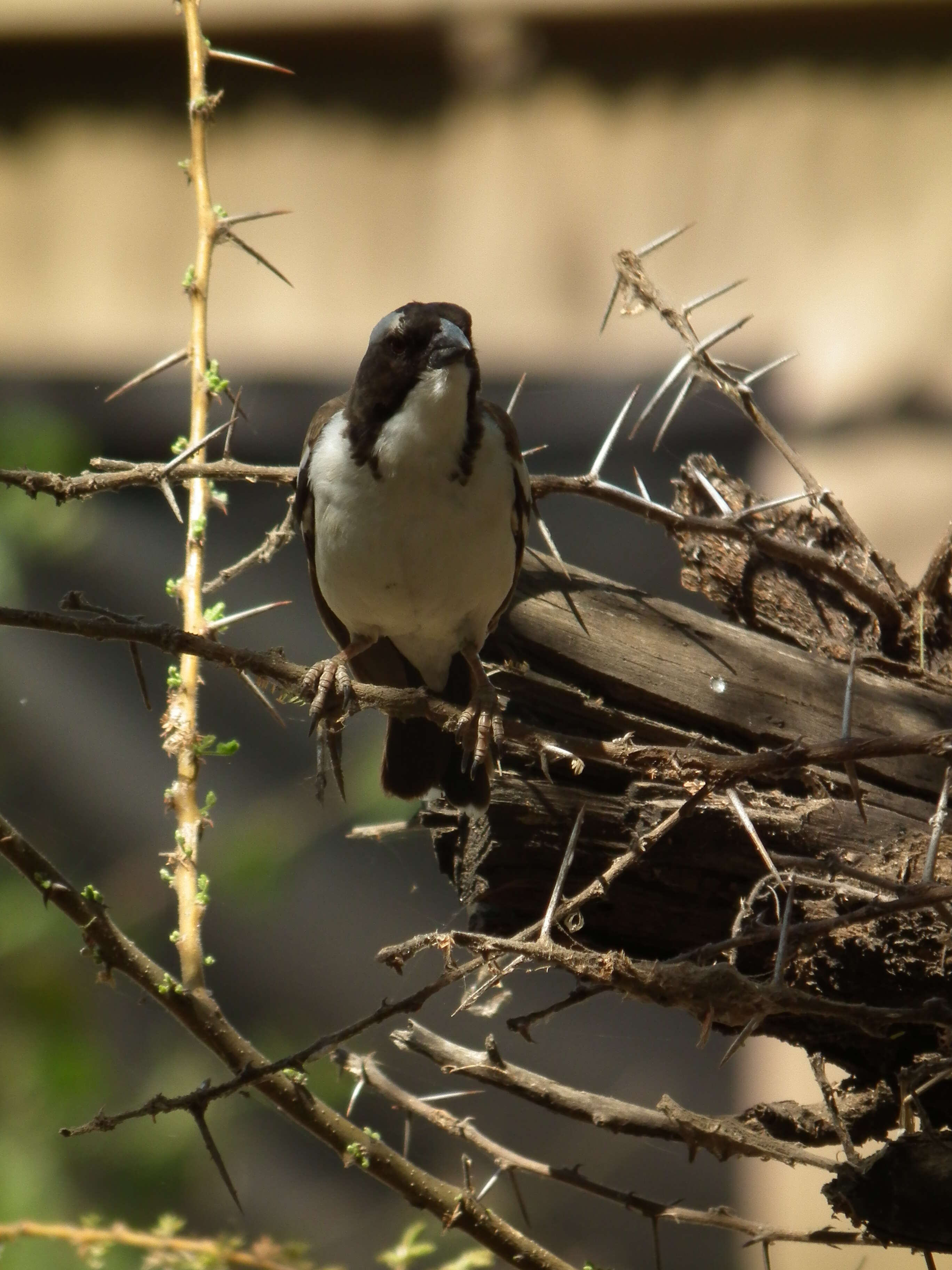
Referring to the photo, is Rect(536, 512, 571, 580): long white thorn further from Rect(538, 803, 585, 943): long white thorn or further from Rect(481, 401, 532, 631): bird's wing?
Rect(538, 803, 585, 943): long white thorn

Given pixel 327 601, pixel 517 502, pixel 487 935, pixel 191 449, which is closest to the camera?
pixel 487 935

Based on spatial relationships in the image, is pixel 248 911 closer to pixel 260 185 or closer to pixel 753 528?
pixel 753 528

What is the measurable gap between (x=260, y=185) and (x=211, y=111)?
3105 millimetres

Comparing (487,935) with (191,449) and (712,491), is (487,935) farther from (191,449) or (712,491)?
(712,491)

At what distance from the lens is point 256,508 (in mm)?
4652

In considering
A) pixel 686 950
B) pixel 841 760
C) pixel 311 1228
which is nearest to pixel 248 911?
pixel 311 1228

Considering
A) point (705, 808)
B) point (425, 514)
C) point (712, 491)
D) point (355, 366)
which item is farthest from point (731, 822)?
point (355, 366)

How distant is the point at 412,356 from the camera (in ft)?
8.34

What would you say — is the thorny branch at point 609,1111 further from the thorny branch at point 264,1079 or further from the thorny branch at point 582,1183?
the thorny branch at point 264,1079

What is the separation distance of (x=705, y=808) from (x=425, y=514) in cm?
87

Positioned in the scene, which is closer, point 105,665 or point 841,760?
point 841,760

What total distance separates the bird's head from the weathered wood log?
526mm

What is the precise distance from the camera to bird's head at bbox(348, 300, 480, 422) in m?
2.50

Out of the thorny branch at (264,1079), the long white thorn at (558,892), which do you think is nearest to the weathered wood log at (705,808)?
the long white thorn at (558,892)
